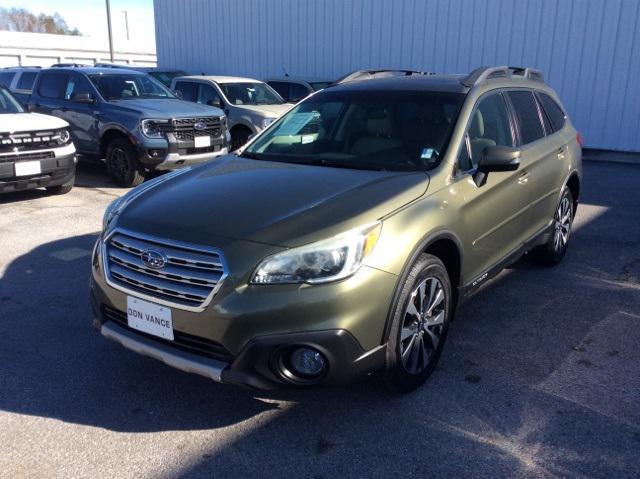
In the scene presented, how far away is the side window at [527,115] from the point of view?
4.54 meters

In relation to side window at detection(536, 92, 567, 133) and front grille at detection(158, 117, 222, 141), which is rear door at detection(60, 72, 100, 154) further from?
side window at detection(536, 92, 567, 133)

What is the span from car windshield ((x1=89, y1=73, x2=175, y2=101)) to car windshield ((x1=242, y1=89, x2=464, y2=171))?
6005 millimetres

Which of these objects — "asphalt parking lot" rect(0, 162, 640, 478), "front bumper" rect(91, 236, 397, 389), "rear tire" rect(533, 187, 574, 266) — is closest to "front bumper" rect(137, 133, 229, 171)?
"asphalt parking lot" rect(0, 162, 640, 478)

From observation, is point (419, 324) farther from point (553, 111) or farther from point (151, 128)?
point (151, 128)

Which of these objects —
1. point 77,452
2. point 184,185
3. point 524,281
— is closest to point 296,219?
point 184,185

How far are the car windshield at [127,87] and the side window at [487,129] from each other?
23.0 feet

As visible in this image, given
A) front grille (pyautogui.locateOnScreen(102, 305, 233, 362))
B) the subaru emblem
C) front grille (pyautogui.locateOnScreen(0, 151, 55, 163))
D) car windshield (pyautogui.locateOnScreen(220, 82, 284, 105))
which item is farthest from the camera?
car windshield (pyautogui.locateOnScreen(220, 82, 284, 105))

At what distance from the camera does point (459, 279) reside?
3.59 m

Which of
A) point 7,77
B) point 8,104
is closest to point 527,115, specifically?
point 8,104

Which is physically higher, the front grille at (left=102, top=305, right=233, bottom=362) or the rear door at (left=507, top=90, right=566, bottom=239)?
the rear door at (left=507, top=90, right=566, bottom=239)

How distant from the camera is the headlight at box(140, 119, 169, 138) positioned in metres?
8.66

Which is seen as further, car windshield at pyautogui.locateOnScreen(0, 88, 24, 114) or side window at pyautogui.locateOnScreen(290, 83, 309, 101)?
side window at pyautogui.locateOnScreen(290, 83, 309, 101)

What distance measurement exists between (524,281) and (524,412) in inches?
85.7

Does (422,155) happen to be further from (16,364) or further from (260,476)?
(16,364)
